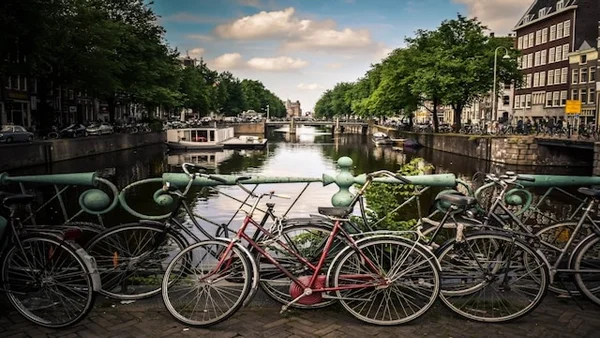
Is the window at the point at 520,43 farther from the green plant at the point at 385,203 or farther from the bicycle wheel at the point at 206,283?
the bicycle wheel at the point at 206,283

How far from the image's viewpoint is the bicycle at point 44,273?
14.4ft

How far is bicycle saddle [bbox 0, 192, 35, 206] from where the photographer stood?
446 centimetres

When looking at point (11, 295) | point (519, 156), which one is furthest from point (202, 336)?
point (519, 156)

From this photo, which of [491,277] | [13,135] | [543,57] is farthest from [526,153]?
[491,277]

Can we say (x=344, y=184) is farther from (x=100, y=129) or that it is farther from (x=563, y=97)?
(x=563, y=97)

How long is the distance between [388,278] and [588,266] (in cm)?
200

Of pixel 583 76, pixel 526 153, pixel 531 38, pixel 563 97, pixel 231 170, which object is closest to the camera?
pixel 231 170

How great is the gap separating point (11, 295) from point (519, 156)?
41.7 metres

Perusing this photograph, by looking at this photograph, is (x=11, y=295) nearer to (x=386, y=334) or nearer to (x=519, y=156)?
(x=386, y=334)

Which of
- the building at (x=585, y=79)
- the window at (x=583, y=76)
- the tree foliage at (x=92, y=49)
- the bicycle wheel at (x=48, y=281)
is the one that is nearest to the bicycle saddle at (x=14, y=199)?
the bicycle wheel at (x=48, y=281)

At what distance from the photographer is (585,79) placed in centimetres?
6072

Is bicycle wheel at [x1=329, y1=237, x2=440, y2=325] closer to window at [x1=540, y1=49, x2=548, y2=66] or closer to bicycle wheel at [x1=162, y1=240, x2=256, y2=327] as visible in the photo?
bicycle wheel at [x1=162, y1=240, x2=256, y2=327]

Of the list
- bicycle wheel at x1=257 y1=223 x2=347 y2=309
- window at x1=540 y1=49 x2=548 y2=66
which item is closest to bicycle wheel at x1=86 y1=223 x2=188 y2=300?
bicycle wheel at x1=257 y1=223 x2=347 y2=309

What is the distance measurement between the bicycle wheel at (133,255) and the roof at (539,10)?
72.6m
